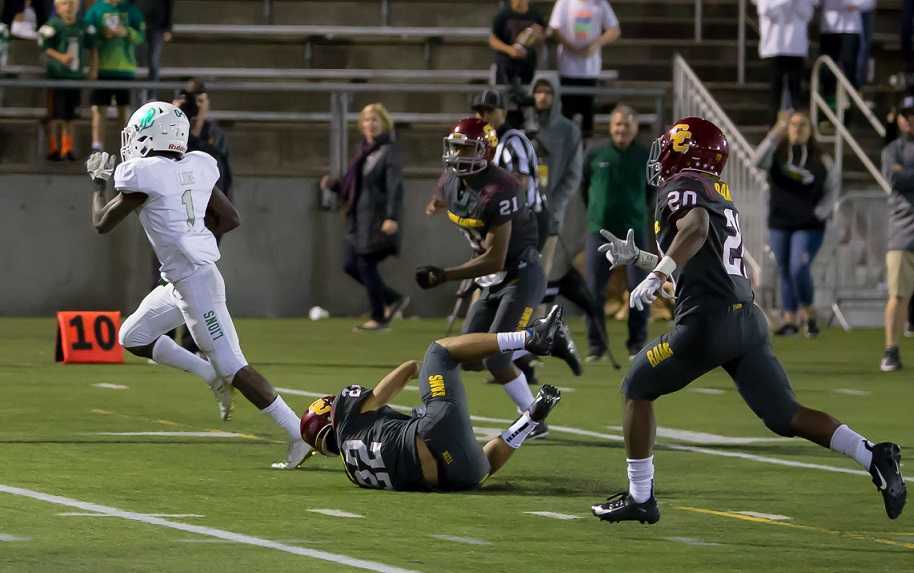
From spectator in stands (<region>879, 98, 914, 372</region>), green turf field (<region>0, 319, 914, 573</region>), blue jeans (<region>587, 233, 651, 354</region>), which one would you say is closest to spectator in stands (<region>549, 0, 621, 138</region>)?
blue jeans (<region>587, 233, 651, 354</region>)

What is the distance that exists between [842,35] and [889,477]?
49.7 ft

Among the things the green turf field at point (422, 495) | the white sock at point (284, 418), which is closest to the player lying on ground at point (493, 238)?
the green turf field at point (422, 495)

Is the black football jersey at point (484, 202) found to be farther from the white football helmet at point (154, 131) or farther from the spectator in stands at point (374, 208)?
the spectator in stands at point (374, 208)

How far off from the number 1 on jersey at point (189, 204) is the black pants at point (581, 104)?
1086cm

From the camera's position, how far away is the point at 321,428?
10055 mm

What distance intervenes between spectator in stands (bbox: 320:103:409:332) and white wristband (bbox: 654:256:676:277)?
1124 centimetres

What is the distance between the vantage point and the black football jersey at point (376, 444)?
9.48 meters

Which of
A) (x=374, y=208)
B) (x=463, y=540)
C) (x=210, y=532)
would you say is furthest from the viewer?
(x=374, y=208)

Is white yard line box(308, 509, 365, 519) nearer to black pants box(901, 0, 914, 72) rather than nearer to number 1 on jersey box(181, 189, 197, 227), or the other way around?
number 1 on jersey box(181, 189, 197, 227)

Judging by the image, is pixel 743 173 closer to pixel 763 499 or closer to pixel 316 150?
pixel 316 150

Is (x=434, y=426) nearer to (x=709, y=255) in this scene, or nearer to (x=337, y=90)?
(x=709, y=255)

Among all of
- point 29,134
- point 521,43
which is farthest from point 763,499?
point 29,134

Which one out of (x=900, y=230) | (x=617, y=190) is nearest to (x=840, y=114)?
(x=617, y=190)

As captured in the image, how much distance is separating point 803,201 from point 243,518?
459 inches
